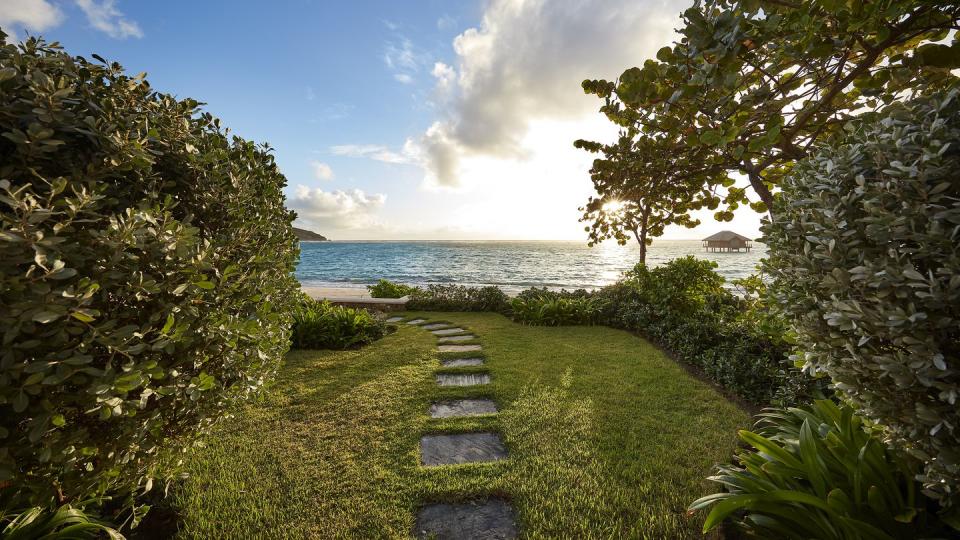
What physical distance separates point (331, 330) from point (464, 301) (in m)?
5.97

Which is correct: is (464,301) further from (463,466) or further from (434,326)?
(463,466)

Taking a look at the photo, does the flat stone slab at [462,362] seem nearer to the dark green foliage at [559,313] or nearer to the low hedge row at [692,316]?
the low hedge row at [692,316]

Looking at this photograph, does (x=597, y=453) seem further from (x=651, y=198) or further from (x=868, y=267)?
(x=651, y=198)

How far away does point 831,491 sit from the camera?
2025 mm

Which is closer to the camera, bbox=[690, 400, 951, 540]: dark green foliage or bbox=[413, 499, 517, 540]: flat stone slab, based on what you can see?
bbox=[690, 400, 951, 540]: dark green foliage

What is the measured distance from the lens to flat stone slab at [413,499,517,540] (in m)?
2.57

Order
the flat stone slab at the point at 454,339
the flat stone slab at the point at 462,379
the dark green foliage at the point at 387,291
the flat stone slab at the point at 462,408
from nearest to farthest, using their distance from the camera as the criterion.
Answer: the flat stone slab at the point at 462,408 → the flat stone slab at the point at 462,379 → the flat stone slab at the point at 454,339 → the dark green foliage at the point at 387,291

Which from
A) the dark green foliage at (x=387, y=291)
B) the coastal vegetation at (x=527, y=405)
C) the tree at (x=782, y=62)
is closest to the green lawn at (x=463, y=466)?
the coastal vegetation at (x=527, y=405)

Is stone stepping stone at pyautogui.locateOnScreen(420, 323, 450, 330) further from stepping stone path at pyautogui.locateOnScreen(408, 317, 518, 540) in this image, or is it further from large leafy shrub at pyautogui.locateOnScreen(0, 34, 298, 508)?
large leafy shrub at pyautogui.locateOnScreen(0, 34, 298, 508)

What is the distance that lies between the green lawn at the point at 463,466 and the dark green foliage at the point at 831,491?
1.56ft

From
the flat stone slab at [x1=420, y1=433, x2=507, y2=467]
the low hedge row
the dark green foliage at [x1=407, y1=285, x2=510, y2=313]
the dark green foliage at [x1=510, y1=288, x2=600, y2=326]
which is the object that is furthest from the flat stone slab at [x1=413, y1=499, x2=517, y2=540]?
the dark green foliage at [x1=407, y1=285, x2=510, y2=313]

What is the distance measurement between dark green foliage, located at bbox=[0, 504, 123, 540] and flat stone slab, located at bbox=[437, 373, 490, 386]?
379 centimetres

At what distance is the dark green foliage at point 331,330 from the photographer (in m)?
7.51

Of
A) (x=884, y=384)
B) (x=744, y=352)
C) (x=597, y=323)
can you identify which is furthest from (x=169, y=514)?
(x=597, y=323)
